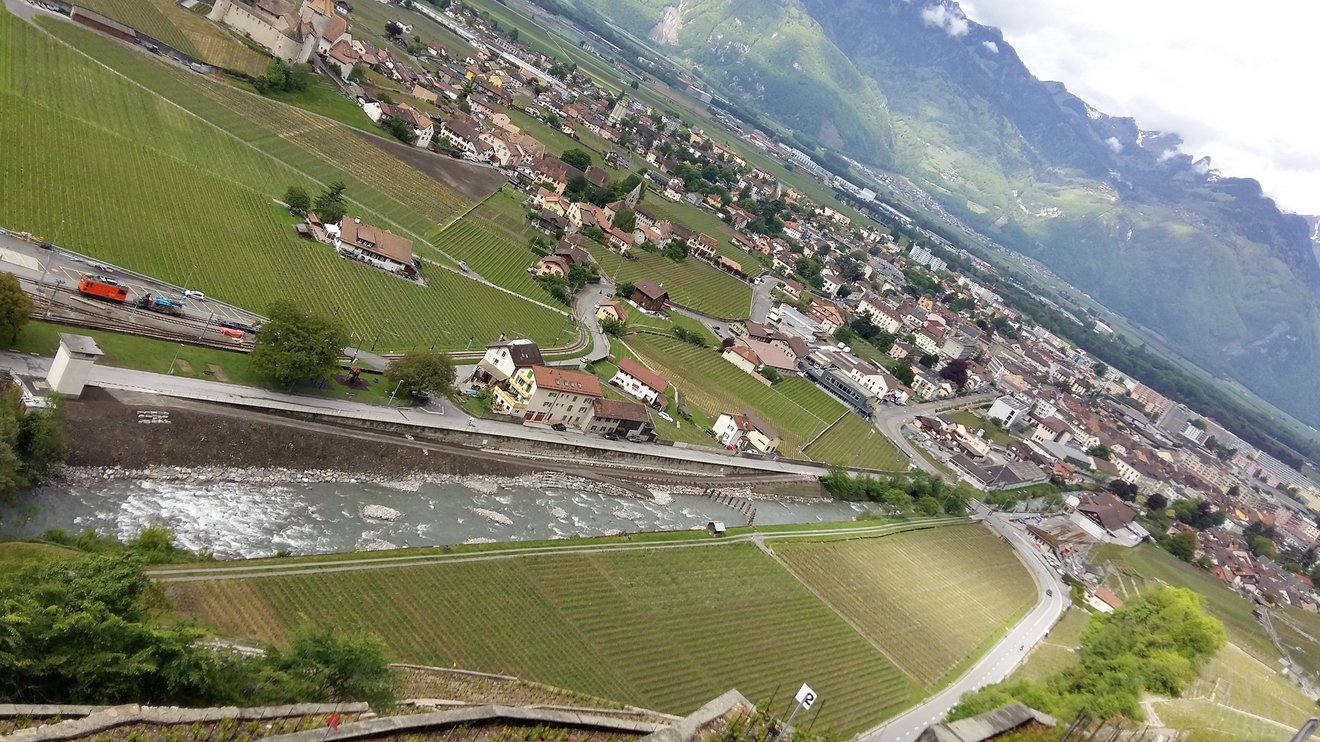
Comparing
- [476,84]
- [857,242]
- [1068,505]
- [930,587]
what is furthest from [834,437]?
[857,242]

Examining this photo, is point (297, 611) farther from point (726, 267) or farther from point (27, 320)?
point (726, 267)

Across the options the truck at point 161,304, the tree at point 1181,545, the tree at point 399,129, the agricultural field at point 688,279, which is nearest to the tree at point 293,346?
the truck at point 161,304

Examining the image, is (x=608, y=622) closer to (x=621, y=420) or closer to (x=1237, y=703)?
(x=621, y=420)

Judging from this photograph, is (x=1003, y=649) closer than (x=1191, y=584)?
Yes

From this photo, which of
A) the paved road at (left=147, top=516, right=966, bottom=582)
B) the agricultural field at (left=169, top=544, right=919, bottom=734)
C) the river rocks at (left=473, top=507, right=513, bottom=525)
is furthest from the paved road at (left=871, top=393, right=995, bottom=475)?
the river rocks at (left=473, top=507, right=513, bottom=525)

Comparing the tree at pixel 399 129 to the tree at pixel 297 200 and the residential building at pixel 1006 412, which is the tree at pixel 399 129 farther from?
the residential building at pixel 1006 412

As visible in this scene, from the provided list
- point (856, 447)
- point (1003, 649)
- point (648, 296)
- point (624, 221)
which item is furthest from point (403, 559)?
point (624, 221)
